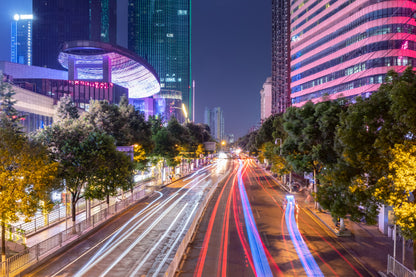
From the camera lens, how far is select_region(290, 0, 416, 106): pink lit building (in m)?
60.0

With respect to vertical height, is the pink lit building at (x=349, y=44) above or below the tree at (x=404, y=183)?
above

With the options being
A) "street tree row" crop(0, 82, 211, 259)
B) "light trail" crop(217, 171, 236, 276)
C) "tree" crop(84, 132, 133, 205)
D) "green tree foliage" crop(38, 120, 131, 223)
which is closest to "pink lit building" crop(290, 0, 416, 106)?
"light trail" crop(217, 171, 236, 276)

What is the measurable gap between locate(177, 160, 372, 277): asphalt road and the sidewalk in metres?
0.38

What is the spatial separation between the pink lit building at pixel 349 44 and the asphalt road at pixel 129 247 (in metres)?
31.7

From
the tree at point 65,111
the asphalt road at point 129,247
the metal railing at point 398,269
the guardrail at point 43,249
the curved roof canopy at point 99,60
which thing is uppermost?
the curved roof canopy at point 99,60

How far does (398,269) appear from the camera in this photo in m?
13.0

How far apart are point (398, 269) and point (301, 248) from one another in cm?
547

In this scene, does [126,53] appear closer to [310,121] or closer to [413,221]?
[310,121]

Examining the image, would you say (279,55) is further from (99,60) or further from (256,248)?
(256,248)

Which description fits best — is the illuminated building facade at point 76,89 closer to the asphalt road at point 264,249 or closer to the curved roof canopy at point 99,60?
the curved roof canopy at point 99,60

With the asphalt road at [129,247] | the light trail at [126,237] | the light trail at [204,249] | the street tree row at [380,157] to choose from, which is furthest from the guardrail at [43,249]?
the street tree row at [380,157]

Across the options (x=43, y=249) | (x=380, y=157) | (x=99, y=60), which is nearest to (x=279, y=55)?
(x=99, y=60)

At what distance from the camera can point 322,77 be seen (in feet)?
259

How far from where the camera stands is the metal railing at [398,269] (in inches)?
480
